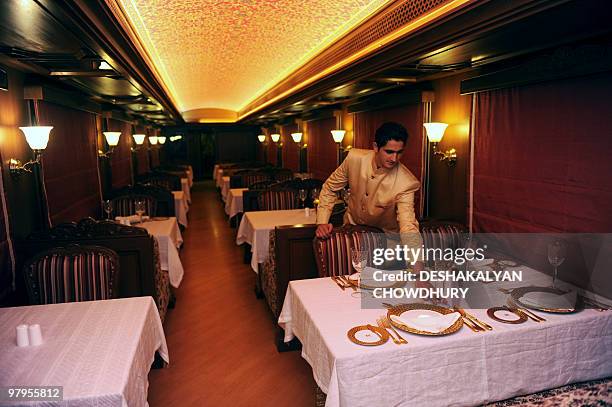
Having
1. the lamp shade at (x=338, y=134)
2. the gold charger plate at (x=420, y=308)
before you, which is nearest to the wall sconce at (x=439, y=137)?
the gold charger plate at (x=420, y=308)

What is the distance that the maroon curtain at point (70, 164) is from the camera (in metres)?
4.47

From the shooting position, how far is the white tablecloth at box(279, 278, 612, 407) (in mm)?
1796

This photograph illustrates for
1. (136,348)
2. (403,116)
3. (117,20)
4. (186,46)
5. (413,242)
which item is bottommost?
(136,348)

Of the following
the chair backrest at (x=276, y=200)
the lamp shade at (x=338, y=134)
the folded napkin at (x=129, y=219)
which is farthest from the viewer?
the lamp shade at (x=338, y=134)

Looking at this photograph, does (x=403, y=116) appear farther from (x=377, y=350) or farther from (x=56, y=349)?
(x=56, y=349)

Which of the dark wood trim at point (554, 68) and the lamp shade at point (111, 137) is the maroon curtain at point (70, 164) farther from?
the dark wood trim at point (554, 68)

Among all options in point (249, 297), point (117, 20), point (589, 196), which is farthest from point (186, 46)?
point (589, 196)

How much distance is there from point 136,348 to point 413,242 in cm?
182

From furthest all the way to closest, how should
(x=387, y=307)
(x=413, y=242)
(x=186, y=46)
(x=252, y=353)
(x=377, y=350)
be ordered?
(x=186, y=46) → (x=252, y=353) → (x=413, y=242) → (x=387, y=307) → (x=377, y=350)

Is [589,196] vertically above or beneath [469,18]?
beneath

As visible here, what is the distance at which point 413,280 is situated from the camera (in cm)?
263

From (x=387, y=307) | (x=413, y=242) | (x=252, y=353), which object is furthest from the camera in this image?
(x=252, y=353)

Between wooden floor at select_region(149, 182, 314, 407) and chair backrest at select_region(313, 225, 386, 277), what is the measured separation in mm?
795

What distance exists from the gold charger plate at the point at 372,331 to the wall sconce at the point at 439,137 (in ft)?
9.02
